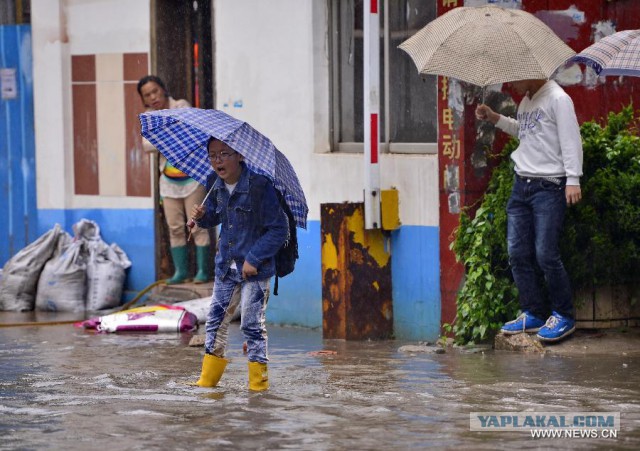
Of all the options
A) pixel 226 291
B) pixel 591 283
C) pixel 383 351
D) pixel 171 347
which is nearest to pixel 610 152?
pixel 591 283

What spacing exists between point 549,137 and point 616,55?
695 mm

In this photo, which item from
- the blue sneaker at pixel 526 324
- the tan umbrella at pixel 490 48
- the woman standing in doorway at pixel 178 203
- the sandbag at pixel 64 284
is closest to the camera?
the tan umbrella at pixel 490 48

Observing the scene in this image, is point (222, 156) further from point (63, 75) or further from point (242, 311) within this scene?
point (63, 75)

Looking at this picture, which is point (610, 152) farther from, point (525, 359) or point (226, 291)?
point (226, 291)

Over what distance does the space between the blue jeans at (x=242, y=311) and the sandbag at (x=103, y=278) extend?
522 centimetres

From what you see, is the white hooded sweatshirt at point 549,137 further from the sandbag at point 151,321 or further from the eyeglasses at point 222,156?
the sandbag at point 151,321

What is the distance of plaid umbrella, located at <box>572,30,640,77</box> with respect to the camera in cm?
823

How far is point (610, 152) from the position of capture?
8.88 meters

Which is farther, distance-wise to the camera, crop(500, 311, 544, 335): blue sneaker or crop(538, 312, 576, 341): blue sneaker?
crop(500, 311, 544, 335): blue sneaker

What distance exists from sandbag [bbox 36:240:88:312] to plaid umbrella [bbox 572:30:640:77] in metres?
5.96

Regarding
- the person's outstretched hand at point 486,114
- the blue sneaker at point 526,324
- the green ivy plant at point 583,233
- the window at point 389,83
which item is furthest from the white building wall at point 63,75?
the blue sneaker at point 526,324

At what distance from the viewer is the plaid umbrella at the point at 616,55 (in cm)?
823

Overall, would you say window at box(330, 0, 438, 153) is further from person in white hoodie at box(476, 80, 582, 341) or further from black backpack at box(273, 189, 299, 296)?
black backpack at box(273, 189, 299, 296)

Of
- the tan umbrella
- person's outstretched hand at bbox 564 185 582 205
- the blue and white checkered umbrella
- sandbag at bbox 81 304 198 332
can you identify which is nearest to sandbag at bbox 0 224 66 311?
sandbag at bbox 81 304 198 332
